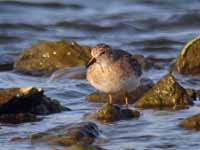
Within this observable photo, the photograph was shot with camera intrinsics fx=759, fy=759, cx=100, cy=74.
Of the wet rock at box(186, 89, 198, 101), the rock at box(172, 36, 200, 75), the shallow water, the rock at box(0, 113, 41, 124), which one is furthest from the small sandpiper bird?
the rock at box(172, 36, 200, 75)

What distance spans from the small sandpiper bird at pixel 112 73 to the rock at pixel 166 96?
317mm

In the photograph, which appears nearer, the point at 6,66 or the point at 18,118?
the point at 18,118

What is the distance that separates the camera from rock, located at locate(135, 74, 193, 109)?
8.70 m

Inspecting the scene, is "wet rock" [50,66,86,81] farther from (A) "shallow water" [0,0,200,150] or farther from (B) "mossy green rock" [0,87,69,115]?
(B) "mossy green rock" [0,87,69,115]

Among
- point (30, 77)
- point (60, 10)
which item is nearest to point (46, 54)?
point (30, 77)

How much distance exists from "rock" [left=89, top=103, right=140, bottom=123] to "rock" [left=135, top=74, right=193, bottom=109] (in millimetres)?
564

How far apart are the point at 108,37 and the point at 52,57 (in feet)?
11.5

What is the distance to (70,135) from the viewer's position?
7.18m

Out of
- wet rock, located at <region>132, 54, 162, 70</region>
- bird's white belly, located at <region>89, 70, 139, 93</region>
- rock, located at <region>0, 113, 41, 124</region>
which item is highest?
wet rock, located at <region>132, 54, 162, 70</region>

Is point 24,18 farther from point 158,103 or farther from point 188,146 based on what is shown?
point 188,146

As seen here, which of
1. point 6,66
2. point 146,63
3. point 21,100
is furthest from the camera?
point 6,66

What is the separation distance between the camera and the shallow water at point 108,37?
24.7ft

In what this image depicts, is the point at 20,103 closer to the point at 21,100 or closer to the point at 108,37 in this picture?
the point at 21,100

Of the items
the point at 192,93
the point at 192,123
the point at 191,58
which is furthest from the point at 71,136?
the point at 191,58
